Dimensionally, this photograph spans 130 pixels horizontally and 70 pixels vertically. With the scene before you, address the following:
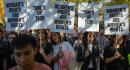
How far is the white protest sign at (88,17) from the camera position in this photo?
4645mm

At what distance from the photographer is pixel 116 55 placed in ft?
13.1

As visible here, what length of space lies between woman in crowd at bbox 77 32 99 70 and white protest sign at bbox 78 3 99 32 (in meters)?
0.17

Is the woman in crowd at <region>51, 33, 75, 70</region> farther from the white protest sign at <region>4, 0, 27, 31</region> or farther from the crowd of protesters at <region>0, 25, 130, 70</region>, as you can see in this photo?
the white protest sign at <region>4, 0, 27, 31</region>

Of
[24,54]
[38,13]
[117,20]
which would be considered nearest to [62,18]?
[38,13]

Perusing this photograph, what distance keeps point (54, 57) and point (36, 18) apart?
1.14m

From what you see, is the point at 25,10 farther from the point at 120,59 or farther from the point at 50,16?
the point at 120,59

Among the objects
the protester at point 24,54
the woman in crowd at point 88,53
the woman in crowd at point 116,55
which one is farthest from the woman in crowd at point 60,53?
the protester at point 24,54

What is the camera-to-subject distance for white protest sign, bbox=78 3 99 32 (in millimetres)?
4645

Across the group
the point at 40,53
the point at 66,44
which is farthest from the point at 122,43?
the point at 40,53

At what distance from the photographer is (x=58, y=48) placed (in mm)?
3957

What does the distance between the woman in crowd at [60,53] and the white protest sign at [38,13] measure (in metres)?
0.60

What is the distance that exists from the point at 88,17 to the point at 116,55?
4.12ft

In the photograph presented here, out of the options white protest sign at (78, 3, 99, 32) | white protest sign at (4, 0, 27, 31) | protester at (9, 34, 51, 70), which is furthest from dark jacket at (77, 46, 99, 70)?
protester at (9, 34, 51, 70)

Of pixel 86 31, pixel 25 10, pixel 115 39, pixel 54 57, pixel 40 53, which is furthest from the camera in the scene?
pixel 86 31
